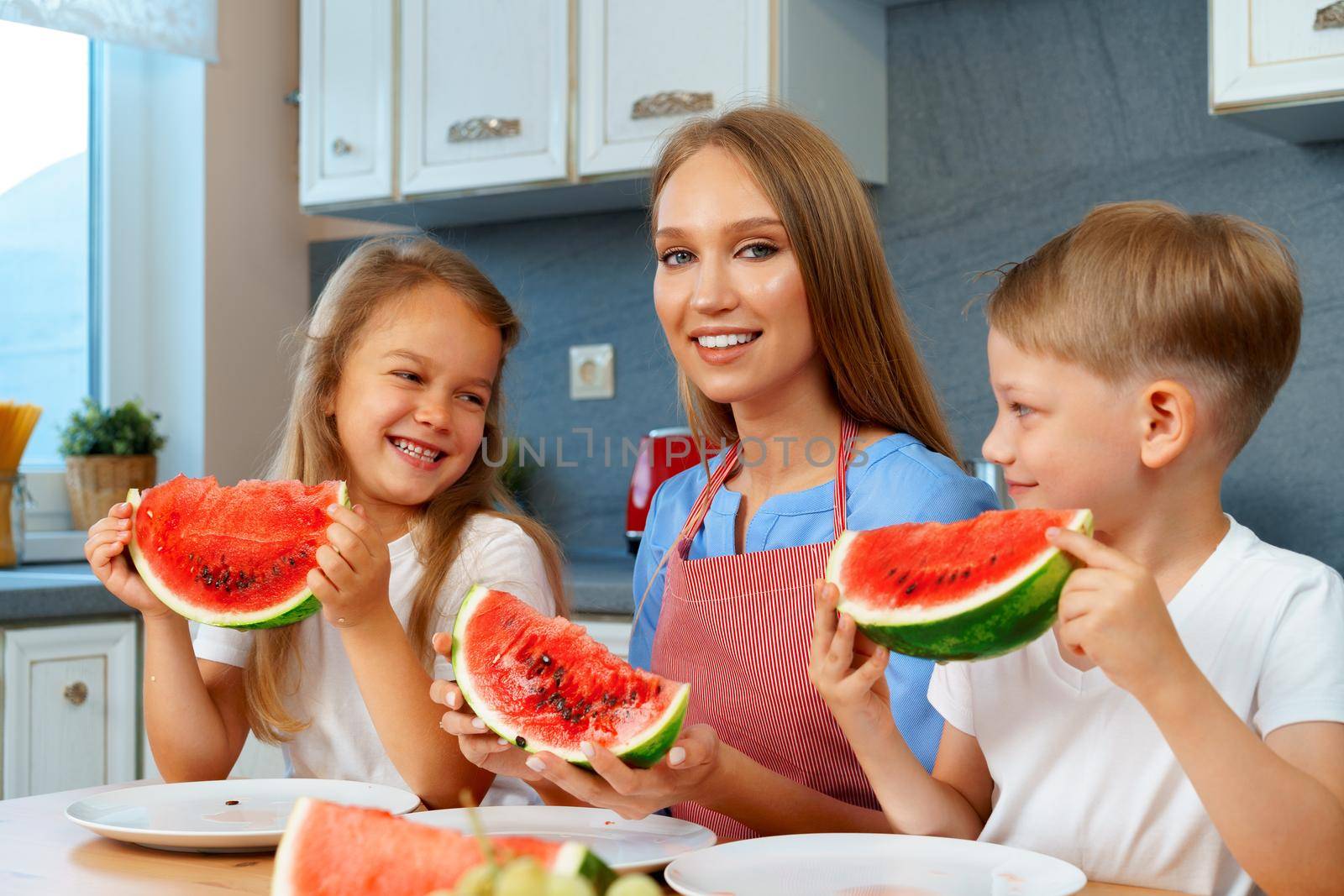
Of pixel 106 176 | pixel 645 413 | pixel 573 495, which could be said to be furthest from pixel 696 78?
pixel 106 176

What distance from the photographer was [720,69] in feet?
→ 9.03

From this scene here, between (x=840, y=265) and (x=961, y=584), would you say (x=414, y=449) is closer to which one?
(x=840, y=265)

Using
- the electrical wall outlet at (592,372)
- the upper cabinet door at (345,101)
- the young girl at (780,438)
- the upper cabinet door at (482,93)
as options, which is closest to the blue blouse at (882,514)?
the young girl at (780,438)

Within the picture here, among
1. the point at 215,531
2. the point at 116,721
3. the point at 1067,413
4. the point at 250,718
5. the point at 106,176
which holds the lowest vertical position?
the point at 116,721

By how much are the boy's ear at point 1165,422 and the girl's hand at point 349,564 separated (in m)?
0.74

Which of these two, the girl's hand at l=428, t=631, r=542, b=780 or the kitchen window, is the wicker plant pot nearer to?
the kitchen window

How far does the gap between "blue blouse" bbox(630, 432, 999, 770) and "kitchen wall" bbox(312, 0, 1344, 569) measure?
2.60 feet

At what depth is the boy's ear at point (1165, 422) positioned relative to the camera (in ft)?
3.88

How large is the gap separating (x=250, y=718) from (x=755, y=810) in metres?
0.72

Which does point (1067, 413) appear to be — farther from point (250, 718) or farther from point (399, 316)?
point (250, 718)

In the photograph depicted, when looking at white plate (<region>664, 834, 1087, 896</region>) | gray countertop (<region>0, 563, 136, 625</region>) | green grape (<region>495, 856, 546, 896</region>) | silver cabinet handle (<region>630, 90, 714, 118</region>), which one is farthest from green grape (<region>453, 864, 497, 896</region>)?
silver cabinet handle (<region>630, 90, 714, 118</region>)

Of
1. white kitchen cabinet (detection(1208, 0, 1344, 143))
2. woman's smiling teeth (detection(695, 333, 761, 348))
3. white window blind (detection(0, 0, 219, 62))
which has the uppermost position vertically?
white window blind (detection(0, 0, 219, 62))

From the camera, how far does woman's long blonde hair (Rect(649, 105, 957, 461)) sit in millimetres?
1592

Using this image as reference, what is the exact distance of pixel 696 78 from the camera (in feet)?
9.12
